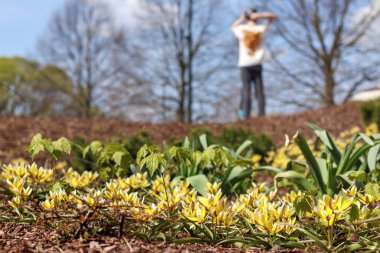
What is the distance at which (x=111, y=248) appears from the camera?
64.2 inches

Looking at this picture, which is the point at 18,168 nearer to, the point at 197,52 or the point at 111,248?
the point at 111,248

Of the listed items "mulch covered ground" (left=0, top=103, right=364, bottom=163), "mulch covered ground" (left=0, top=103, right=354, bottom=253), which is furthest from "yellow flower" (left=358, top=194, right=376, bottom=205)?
"mulch covered ground" (left=0, top=103, right=364, bottom=163)

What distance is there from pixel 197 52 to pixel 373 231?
20092mm

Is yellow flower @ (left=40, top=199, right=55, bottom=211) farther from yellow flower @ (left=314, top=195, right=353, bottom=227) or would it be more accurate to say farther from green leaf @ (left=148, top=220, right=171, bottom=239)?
yellow flower @ (left=314, top=195, right=353, bottom=227)

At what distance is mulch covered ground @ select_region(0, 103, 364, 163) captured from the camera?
7.95 meters

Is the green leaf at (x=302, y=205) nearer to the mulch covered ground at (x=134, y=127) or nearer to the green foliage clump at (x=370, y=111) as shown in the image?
the mulch covered ground at (x=134, y=127)

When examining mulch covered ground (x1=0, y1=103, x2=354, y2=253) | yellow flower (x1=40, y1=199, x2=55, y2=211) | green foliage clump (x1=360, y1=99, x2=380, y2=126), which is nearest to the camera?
yellow flower (x1=40, y1=199, x2=55, y2=211)

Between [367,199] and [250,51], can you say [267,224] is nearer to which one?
[367,199]

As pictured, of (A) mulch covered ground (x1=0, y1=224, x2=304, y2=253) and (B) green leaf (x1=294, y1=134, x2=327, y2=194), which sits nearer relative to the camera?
(A) mulch covered ground (x1=0, y1=224, x2=304, y2=253)

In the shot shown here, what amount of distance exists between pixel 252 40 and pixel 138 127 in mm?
4055

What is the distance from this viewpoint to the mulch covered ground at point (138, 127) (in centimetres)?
795

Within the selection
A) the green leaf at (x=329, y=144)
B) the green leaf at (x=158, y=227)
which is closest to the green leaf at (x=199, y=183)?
the green leaf at (x=158, y=227)

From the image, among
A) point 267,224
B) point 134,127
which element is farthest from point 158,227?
point 134,127

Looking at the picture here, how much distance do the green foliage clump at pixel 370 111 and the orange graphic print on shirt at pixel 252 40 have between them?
4.02 metres
